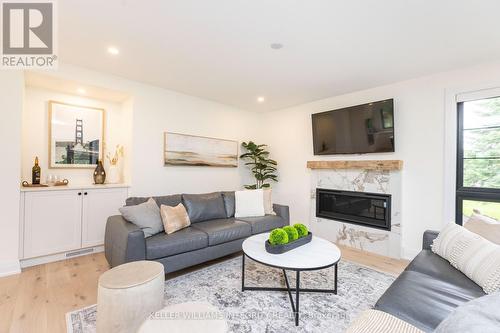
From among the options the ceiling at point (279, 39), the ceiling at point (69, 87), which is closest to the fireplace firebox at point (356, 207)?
the ceiling at point (279, 39)

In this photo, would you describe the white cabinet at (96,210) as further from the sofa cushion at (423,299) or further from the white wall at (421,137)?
the white wall at (421,137)

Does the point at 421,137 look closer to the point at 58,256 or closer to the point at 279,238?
the point at 279,238

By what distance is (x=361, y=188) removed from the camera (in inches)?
141

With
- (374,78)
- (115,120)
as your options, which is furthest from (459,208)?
(115,120)

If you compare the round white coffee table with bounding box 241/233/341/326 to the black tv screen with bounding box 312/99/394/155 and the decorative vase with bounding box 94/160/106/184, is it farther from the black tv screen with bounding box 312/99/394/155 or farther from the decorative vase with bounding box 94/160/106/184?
the decorative vase with bounding box 94/160/106/184

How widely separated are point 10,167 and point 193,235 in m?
2.10

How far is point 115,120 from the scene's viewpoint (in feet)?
12.4

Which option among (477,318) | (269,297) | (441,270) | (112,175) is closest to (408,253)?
(441,270)

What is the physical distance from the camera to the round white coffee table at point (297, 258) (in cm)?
180

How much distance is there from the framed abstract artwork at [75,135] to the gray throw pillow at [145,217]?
1577 mm

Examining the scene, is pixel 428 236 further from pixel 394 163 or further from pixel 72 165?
pixel 72 165

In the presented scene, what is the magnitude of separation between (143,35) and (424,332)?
2.90 meters

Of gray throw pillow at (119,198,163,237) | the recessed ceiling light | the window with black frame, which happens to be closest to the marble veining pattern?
the window with black frame

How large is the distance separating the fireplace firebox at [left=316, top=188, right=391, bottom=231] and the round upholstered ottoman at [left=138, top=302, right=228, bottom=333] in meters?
2.98
